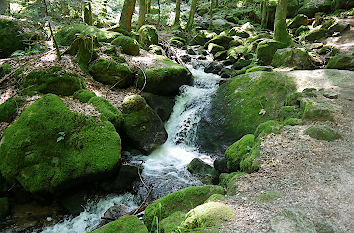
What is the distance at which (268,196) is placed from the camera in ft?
11.6

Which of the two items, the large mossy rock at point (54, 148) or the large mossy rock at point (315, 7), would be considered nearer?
the large mossy rock at point (54, 148)

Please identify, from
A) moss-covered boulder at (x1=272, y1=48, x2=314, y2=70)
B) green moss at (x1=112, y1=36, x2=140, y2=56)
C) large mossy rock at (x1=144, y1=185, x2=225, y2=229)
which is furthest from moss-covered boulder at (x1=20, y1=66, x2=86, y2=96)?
moss-covered boulder at (x1=272, y1=48, x2=314, y2=70)

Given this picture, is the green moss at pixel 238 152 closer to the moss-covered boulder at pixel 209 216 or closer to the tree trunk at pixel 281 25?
the moss-covered boulder at pixel 209 216

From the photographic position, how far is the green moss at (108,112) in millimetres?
6703

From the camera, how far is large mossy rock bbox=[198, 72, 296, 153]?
7.71 metres

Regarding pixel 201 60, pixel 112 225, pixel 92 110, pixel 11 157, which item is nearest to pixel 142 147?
pixel 92 110

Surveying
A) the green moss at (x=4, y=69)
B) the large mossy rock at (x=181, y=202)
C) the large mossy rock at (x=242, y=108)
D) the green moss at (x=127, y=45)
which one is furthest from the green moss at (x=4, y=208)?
the green moss at (x=127, y=45)

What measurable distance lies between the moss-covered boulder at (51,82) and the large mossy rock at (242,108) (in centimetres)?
460

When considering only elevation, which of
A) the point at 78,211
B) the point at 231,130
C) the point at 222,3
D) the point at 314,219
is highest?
the point at 222,3

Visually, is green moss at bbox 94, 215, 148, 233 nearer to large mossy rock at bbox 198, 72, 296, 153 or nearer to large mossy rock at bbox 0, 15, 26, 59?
large mossy rock at bbox 198, 72, 296, 153

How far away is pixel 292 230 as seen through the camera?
2.85m

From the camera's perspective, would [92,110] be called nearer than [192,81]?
Yes

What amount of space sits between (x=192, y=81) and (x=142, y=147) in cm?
533

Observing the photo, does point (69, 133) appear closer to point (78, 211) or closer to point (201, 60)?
point (78, 211)
